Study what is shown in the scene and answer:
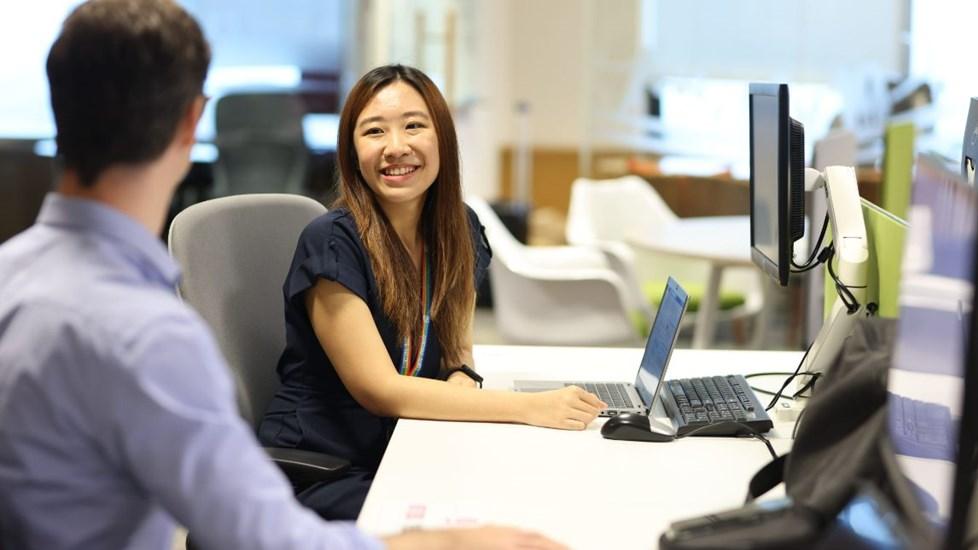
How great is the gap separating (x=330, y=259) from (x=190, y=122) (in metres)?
0.84

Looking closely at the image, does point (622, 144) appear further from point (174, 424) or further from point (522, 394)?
point (174, 424)

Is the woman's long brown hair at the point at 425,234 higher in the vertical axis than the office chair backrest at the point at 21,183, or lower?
higher

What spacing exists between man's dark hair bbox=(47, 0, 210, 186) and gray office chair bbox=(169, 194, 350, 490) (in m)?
0.87

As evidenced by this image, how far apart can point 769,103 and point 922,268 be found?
3.37 feet

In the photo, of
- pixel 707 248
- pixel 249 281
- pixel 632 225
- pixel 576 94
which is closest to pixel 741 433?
pixel 249 281

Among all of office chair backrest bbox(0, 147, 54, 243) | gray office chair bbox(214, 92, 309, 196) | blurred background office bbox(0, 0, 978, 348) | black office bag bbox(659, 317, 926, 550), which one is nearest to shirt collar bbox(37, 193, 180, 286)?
black office bag bbox(659, 317, 926, 550)

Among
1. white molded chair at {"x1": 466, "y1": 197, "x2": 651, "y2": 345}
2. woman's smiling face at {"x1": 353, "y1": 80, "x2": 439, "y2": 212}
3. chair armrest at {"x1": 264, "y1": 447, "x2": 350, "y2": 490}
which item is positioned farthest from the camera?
white molded chair at {"x1": 466, "y1": 197, "x2": 651, "y2": 345}

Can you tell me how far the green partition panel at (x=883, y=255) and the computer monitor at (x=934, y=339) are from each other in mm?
635

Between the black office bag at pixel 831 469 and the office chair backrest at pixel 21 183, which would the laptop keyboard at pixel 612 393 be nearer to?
the black office bag at pixel 831 469

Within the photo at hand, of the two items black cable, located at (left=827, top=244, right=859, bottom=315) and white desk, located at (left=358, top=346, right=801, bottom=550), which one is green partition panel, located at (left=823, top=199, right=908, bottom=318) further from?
white desk, located at (left=358, top=346, right=801, bottom=550)

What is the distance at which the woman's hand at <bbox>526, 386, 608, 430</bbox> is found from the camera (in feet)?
6.39

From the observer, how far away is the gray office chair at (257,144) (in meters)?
6.39

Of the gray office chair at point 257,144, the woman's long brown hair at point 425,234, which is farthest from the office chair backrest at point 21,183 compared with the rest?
the woman's long brown hair at point 425,234

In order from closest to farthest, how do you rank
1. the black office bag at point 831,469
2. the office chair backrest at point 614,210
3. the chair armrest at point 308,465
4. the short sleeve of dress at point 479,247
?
the black office bag at point 831,469 → the chair armrest at point 308,465 → the short sleeve of dress at point 479,247 → the office chair backrest at point 614,210
